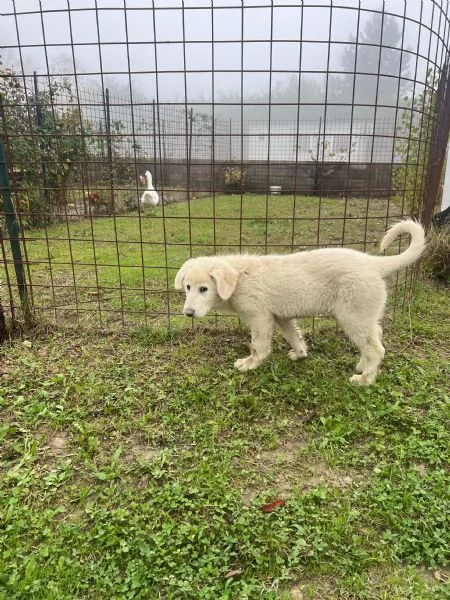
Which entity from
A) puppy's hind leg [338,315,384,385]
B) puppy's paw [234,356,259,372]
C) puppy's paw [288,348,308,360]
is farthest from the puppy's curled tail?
puppy's paw [234,356,259,372]

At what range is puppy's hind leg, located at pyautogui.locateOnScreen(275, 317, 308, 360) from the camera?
13.8ft

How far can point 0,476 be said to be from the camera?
2771 mm

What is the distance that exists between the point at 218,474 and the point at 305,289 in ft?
5.47

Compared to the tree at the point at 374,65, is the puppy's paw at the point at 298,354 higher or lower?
lower

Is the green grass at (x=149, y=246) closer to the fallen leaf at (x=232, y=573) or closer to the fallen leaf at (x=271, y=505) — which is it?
the fallen leaf at (x=271, y=505)

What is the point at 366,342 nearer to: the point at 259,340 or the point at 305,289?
the point at 305,289

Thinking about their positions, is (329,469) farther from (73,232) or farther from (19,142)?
(19,142)

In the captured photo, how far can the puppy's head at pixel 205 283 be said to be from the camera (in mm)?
3707

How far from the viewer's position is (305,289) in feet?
12.2

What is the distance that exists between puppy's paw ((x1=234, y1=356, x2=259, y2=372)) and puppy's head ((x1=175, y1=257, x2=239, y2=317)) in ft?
1.95

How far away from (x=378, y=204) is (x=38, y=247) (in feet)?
33.7

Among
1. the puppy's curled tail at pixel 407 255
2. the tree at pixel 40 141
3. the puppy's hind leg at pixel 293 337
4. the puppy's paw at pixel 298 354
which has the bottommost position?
the puppy's paw at pixel 298 354

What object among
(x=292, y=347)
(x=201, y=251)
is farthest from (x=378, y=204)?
(x=292, y=347)

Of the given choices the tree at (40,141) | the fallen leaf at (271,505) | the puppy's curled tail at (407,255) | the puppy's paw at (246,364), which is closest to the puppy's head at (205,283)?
the puppy's paw at (246,364)
